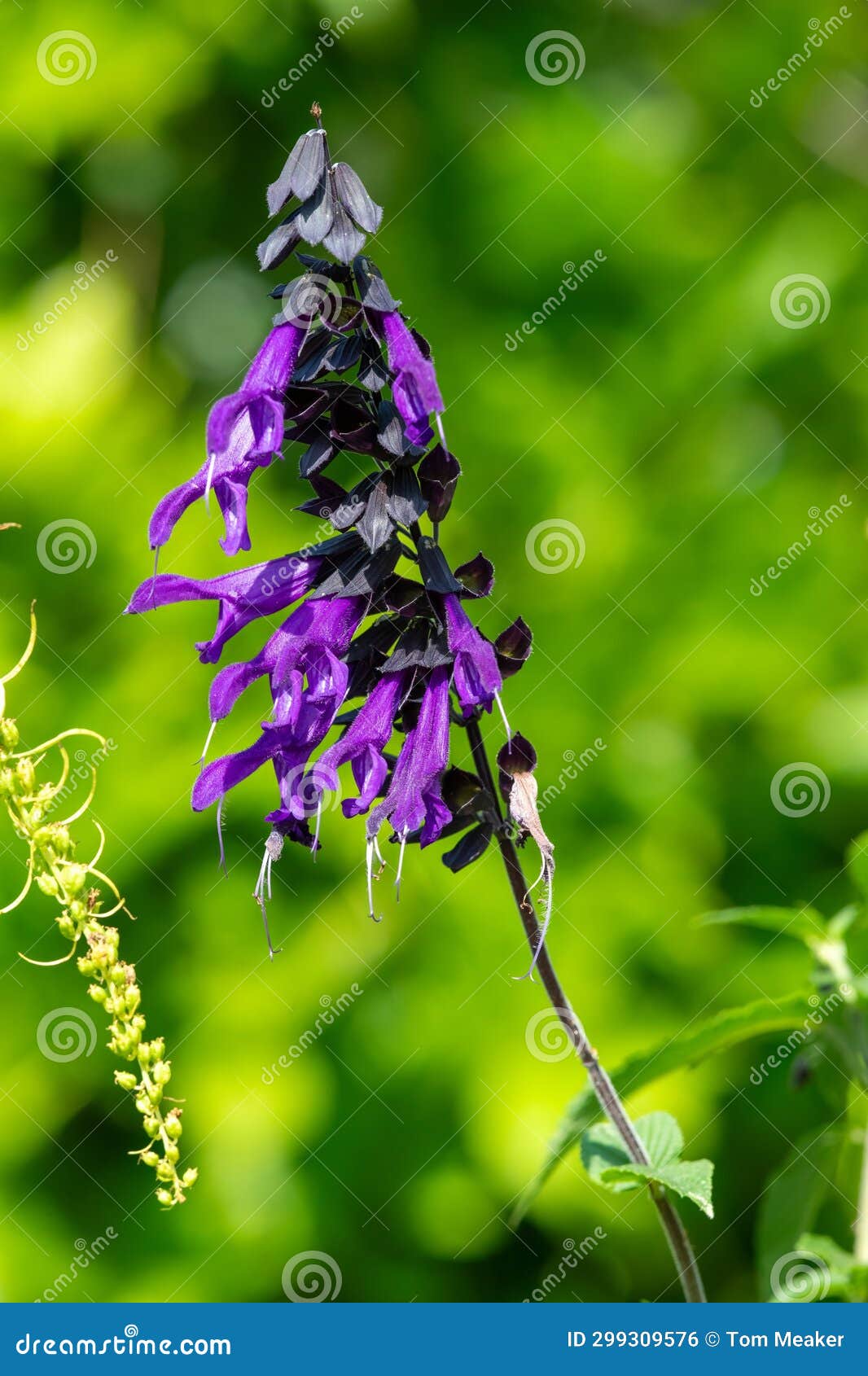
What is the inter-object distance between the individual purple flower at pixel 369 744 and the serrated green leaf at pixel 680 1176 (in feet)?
1.01

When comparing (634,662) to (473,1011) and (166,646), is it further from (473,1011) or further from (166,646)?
(166,646)

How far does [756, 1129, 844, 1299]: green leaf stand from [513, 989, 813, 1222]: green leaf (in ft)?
0.83

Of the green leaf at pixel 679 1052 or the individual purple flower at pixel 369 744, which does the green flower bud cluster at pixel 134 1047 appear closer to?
the individual purple flower at pixel 369 744

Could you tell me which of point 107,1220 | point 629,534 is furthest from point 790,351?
point 107,1220

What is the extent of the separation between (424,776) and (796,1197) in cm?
83

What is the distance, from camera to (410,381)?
67cm

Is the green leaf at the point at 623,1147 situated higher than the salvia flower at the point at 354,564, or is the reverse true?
the salvia flower at the point at 354,564

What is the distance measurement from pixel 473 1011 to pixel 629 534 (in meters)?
0.82

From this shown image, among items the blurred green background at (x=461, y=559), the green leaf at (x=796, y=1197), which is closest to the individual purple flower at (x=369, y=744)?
the green leaf at (x=796, y=1197)

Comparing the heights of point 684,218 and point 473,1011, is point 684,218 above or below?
above

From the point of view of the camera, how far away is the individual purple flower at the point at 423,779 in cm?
71

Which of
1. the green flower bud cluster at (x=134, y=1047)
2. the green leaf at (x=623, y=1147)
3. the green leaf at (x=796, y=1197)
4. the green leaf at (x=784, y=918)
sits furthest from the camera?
the green leaf at (x=796, y=1197)

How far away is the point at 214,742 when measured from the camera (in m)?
1.94

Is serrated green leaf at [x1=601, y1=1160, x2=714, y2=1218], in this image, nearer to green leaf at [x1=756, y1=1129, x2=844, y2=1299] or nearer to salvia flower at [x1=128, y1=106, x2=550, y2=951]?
salvia flower at [x1=128, y1=106, x2=550, y2=951]
